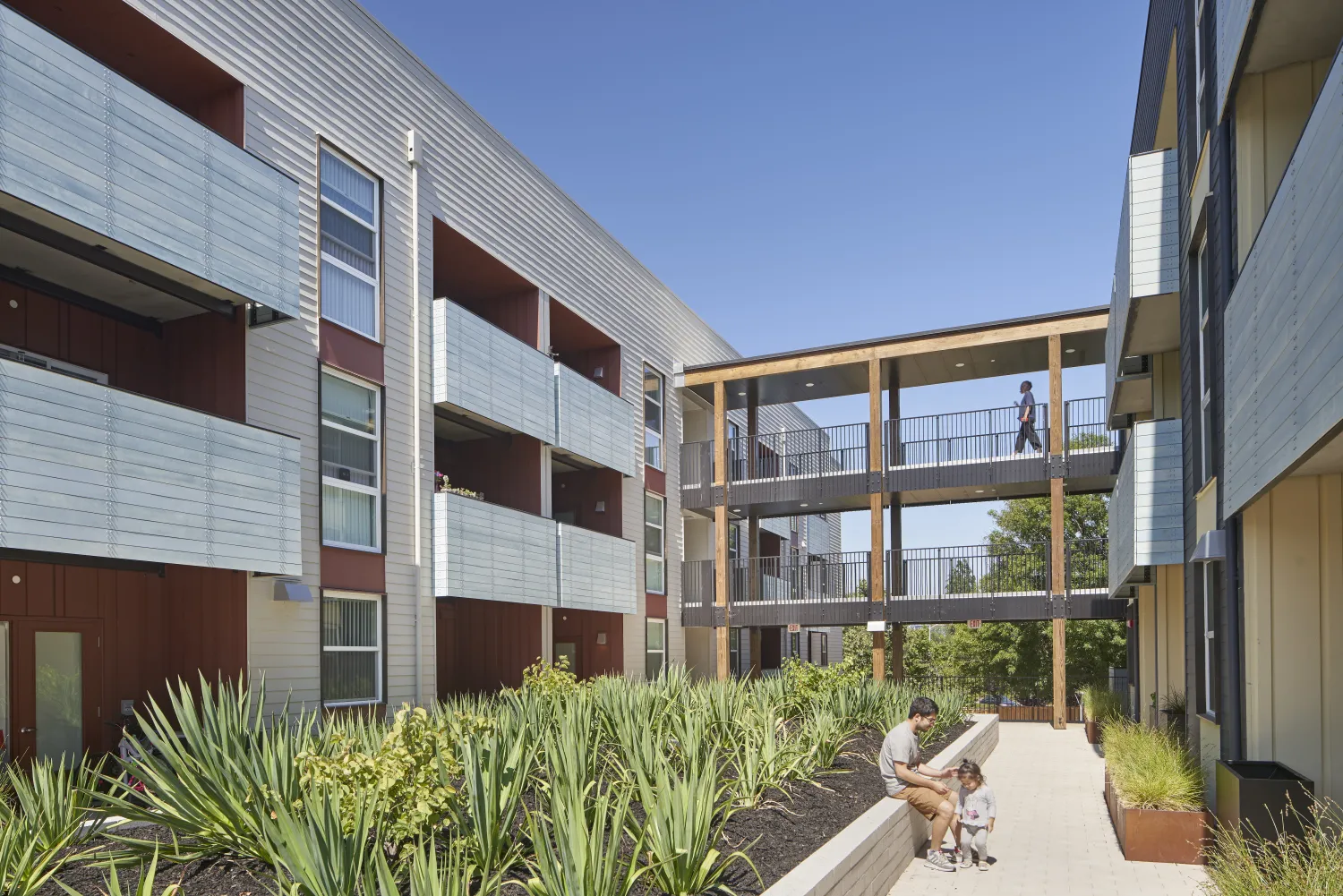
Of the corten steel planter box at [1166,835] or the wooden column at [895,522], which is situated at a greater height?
the wooden column at [895,522]

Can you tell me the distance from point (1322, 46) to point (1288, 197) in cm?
240

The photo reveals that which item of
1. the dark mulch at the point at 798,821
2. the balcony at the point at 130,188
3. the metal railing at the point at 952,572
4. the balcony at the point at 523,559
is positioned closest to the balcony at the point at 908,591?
the metal railing at the point at 952,572

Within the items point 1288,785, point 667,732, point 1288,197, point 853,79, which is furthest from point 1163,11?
point 667,732

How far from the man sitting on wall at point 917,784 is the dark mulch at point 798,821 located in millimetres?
320

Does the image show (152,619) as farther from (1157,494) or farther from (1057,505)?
(1057,505)

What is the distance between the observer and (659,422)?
2611 cm

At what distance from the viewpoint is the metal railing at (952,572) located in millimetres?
23891

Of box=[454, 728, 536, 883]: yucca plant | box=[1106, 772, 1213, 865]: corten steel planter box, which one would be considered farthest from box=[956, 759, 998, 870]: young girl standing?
box=[454, 728, 536, 883]: yucca plant

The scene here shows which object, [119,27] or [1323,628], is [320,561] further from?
[1323,628]

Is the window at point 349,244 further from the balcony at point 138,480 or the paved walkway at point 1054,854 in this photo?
the paved walkway at point 1054,854

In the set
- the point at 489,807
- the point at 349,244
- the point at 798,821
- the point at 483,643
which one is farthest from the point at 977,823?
the point at 483,643

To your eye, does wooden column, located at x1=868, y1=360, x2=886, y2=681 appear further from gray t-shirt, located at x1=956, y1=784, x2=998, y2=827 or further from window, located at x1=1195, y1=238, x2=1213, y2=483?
gray t-shirt, located at x1=956, y1=784, x2=998, y2=827

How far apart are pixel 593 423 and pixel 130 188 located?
11.5 m

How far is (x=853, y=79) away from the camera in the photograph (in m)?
16.8
